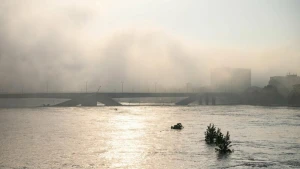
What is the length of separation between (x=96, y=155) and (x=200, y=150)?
15113mm

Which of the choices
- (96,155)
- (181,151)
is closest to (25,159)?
(96,155)

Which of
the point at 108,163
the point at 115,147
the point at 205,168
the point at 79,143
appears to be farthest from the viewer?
the point at 79,143

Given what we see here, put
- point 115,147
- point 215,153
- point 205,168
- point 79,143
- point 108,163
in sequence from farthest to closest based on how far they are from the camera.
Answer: point 79,143 < point 115,147 < point 215,153 < point 108,163 < point 205,168

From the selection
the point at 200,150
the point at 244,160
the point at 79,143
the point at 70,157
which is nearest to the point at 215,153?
the point at 200,150

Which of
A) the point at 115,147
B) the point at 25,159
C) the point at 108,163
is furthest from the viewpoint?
the point at 115,147

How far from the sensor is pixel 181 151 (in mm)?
49375

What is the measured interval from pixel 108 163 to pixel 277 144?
29.4 m

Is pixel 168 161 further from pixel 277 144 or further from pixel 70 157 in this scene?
pixel 277 144

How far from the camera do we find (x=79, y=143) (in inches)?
2330

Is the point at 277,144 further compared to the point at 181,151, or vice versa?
the point at 277,144

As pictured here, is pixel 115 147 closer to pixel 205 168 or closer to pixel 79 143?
pixel 79 143

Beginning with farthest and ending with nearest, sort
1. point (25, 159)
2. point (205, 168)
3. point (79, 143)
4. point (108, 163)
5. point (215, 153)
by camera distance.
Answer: point (79, 143), point (215, 153), point (25, 159), point (108, 163), point (205, 168)

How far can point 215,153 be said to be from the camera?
4850cm

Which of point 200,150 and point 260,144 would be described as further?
point 260,144
